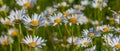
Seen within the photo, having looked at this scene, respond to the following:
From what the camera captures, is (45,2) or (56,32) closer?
(56,32)

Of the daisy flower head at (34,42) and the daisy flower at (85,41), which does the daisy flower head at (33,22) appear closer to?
the daisy flower head at (34,42)

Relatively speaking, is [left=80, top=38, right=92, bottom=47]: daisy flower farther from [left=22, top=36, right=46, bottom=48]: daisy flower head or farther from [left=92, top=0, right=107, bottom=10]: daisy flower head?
[left=92, top=0, right=107, bottom=10]: daisy flower head

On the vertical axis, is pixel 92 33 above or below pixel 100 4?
below

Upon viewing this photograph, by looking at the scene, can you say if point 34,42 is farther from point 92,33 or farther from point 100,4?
point 100,4

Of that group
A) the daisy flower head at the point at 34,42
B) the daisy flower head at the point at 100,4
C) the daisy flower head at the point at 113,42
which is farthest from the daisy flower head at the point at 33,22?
the daisy flower head at the point at 100,4

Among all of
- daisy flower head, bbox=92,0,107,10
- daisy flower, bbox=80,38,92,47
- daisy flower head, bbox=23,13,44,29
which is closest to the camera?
daisy flower head, bbox=23,13,44,29

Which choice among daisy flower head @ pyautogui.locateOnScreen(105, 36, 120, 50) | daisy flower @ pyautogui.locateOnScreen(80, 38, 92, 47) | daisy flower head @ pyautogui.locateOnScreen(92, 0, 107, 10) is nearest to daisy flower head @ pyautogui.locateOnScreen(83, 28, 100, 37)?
daisy flower @ pyautogui.locateOnScreen(80, 38, 92, 47)

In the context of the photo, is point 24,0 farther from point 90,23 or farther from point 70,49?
point 90,23

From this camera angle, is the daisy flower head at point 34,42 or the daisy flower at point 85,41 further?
the daisy flower at point 85,41

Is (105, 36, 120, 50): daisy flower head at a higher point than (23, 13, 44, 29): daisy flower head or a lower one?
lower

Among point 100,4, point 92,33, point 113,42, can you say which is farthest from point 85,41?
point 100,4

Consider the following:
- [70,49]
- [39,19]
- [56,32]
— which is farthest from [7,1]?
[39,19]
